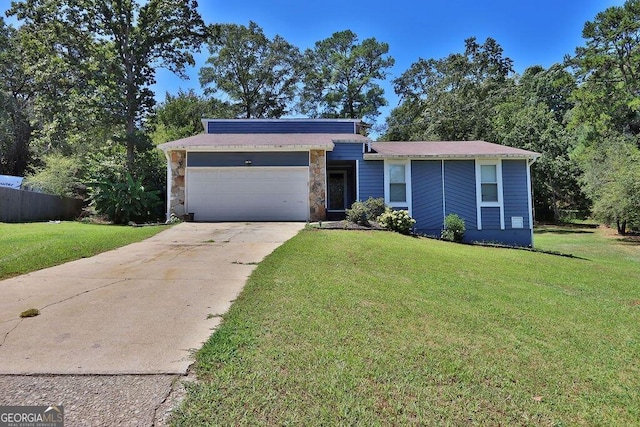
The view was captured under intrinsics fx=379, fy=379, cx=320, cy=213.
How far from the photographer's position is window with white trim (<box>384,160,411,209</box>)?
1391 centimetres

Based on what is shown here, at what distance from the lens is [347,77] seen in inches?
1371

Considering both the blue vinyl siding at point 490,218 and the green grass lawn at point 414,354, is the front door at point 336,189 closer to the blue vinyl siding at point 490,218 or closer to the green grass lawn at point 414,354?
the blue vinyl siding at point 490,218

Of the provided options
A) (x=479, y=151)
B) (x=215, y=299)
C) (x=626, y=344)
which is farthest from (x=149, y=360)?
(x=479, y=151)

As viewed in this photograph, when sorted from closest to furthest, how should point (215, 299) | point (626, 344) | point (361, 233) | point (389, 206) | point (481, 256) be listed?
point (626, 344) < point (215, 299) < point (481, 256) < point (361, 233) < point (389, 206)

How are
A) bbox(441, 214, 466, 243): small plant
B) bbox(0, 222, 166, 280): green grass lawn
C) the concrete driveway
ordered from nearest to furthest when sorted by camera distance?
the concrete driveway
bbox(0, 222, 166, 280): green grass lawn
bbox(441, 214, 466, 243): small plant

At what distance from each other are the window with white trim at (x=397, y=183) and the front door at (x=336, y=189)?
9.91 ft

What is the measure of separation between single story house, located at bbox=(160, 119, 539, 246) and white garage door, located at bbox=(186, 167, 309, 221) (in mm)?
37

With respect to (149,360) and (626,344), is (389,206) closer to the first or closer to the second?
(626,344)

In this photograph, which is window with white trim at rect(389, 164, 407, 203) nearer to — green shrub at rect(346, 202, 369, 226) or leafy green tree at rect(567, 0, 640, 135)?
green shrub at rect(346, 202, 369, 226)

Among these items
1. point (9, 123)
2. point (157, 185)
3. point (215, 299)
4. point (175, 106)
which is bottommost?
point (215, 299)

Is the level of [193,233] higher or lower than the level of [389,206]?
lower

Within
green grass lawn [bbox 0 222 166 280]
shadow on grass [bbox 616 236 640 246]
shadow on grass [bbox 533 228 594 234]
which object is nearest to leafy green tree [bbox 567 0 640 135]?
shadow on grass [bbox 533 228 594 234]

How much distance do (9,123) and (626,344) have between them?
117ft

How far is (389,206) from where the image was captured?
1364 centimetres
